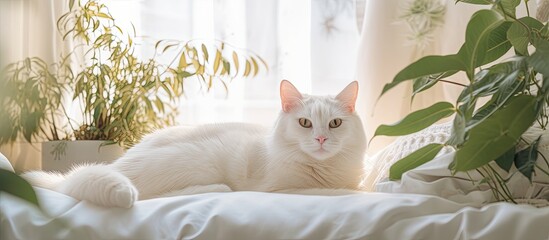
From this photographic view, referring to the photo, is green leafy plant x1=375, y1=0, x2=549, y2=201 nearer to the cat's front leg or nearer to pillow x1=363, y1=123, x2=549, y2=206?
pillow x1=363, y1=123, x2=549, y2=206

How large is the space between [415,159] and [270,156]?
0.41m

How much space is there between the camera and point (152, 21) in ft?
6.91

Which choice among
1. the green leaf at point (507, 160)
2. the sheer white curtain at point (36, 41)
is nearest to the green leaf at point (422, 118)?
the green leaf at point (507, 160)

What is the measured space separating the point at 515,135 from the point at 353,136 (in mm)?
561

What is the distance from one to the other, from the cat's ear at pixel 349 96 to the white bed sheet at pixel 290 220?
476 millimetres

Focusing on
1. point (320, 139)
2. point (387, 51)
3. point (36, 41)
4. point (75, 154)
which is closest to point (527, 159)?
point (320, 139)

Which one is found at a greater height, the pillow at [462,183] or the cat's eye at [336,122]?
the cat's eye at [336,122]

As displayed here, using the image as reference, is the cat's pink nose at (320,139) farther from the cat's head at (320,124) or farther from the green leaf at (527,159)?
the green leaf at (527,159)

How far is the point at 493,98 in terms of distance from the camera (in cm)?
90

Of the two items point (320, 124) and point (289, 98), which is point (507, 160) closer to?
point (320, 124)

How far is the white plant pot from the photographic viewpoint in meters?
1.59

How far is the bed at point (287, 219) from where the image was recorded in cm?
79

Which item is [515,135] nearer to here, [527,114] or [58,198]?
[527,114]

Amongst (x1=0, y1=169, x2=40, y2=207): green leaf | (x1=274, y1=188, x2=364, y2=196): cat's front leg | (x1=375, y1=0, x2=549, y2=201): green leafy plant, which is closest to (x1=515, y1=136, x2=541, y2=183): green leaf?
(x1=375, y1=0, x2=549, y2=201): green leafy plant
